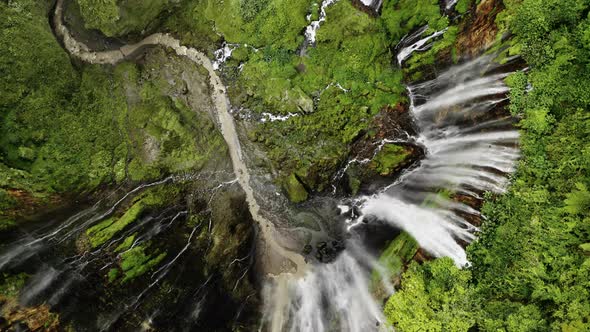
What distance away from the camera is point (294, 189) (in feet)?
79.6

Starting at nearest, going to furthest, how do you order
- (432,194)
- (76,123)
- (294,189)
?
1. (76,123)
2. (432,194)
3. (294,189)

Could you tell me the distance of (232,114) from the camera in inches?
943

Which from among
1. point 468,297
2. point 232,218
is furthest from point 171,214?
point 468,297

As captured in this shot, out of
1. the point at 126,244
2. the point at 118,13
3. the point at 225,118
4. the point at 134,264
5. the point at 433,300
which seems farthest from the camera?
the point at 225,118

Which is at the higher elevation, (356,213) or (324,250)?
(356,213)

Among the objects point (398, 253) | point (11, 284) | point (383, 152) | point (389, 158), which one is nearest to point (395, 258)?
point (398, 253)

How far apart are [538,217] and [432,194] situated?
21.4ft

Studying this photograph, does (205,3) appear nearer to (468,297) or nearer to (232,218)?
(232,218)

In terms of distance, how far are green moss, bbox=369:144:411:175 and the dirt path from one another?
28.8 ft


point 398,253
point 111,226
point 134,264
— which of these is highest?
point 111,226

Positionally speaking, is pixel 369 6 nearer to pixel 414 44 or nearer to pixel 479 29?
pixel 414 44

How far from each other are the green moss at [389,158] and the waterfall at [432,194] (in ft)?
3.27

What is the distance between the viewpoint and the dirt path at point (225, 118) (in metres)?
21.7

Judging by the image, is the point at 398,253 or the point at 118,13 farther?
the point at 398,253
